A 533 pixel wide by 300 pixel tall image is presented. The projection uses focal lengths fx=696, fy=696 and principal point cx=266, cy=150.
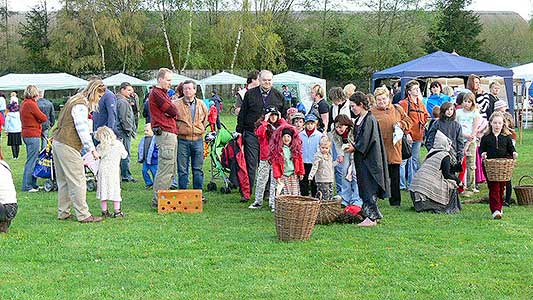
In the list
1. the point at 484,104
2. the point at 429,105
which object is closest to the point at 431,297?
the point at 484,104

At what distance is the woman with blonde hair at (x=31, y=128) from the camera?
11172mm

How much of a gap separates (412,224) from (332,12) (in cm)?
4100

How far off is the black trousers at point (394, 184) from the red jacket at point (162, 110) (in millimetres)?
3023

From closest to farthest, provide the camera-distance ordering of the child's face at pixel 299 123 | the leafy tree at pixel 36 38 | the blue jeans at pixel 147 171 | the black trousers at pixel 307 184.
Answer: the child's face at pixel 299 123, the black trousers at pixel 307 184, the blue jeans at pixel 147 171, the leafy tree at pixel 36 38

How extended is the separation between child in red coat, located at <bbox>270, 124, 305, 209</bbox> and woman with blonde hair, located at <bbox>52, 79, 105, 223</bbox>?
7.17 feet

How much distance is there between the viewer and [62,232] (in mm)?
7832

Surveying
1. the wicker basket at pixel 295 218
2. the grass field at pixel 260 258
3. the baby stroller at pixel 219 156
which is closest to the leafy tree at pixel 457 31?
the baby stroller at pixel 219 156

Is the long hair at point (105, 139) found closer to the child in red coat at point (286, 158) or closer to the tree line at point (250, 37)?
the child in red coat at point (286, 158)

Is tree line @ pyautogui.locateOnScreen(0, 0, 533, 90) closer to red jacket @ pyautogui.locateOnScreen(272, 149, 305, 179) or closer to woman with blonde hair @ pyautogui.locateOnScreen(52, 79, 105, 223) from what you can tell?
red jacket @ pyautogui.locateOnScreen(272, 149, 305, 179)

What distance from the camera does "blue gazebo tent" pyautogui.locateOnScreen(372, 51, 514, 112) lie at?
1469cm

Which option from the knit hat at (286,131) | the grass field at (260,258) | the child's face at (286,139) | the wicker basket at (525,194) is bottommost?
the grass field at (260,258)

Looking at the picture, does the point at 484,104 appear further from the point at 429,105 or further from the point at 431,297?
the point at 431,297

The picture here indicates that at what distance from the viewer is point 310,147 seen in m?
9.41

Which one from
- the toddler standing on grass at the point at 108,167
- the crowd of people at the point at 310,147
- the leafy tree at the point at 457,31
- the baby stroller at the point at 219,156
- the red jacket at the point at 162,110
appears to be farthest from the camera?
the leafy tree at the point at 457,31
